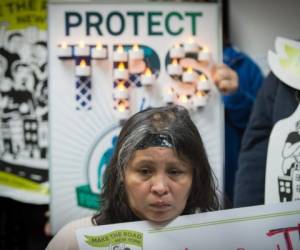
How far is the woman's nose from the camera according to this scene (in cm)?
56

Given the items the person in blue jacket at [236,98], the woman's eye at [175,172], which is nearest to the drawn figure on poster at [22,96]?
the person in blue jacket at [236,98]

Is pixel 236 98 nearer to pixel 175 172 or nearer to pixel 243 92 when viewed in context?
pixel 243 92

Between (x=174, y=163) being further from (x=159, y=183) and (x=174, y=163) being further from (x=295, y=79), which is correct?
(x=295, y=79)

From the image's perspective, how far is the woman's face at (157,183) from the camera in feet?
1.87

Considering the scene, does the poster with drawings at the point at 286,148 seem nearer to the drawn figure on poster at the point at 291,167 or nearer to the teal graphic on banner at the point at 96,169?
the drawn figure on poster at the point at 291,167

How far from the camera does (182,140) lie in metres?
0.60

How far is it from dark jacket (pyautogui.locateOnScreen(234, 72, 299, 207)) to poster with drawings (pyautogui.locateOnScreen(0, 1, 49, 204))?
0.63 meters

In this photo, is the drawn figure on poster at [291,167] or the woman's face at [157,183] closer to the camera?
the woman's face at [157,183]

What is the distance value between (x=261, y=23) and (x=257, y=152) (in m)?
0.38

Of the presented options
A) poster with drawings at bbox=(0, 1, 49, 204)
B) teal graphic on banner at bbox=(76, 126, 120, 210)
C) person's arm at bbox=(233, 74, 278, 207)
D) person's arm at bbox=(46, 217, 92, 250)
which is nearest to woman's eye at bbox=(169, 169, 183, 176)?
person's arm at bbox=(46, 217, 92, 250)

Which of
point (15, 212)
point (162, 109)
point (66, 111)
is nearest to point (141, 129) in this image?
point (162, 109)

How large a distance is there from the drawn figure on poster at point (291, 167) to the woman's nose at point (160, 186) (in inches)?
10.0

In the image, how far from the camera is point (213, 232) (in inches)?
24.2

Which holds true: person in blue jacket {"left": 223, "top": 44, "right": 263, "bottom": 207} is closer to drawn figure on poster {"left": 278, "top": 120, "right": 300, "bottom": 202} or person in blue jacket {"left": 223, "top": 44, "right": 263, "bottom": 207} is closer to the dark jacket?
the dark jacket
